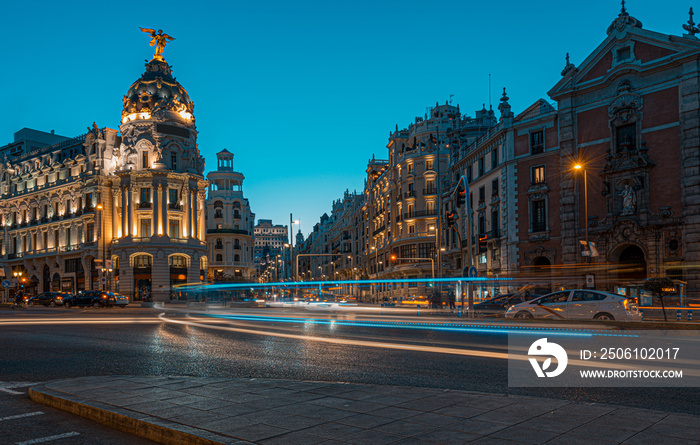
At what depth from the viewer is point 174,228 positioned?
71.4 metres

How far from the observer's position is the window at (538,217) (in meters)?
42.9

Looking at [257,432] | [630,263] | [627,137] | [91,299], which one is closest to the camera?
[257,432]

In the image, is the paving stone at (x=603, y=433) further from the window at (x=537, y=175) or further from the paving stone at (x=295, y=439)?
the window at (x=537, y=175)

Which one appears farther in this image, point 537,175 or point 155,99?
point 155,99

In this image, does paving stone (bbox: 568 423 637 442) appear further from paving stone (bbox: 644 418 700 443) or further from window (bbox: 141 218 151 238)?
window (bbox: 141 218 151 238)

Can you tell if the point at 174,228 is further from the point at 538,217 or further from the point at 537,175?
the point at 537,175

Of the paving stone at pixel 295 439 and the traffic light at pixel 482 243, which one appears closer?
the paving stone at pixel 295 439

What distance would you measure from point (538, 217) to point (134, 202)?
48397mm

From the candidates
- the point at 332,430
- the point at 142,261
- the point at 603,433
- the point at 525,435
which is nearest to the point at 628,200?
the point at 603,433

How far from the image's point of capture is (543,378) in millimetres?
9375

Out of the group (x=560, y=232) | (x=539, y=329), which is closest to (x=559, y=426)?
(x=539, y=329)

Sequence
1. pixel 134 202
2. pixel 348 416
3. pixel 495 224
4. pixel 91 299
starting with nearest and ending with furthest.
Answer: pixel 348 416 → pixel 495 224 → pixel 91 299 → pixel 134 202

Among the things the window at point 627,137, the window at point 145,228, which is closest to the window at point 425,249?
the window at point 627,137

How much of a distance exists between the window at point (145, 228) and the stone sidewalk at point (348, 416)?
65219 millimetres
